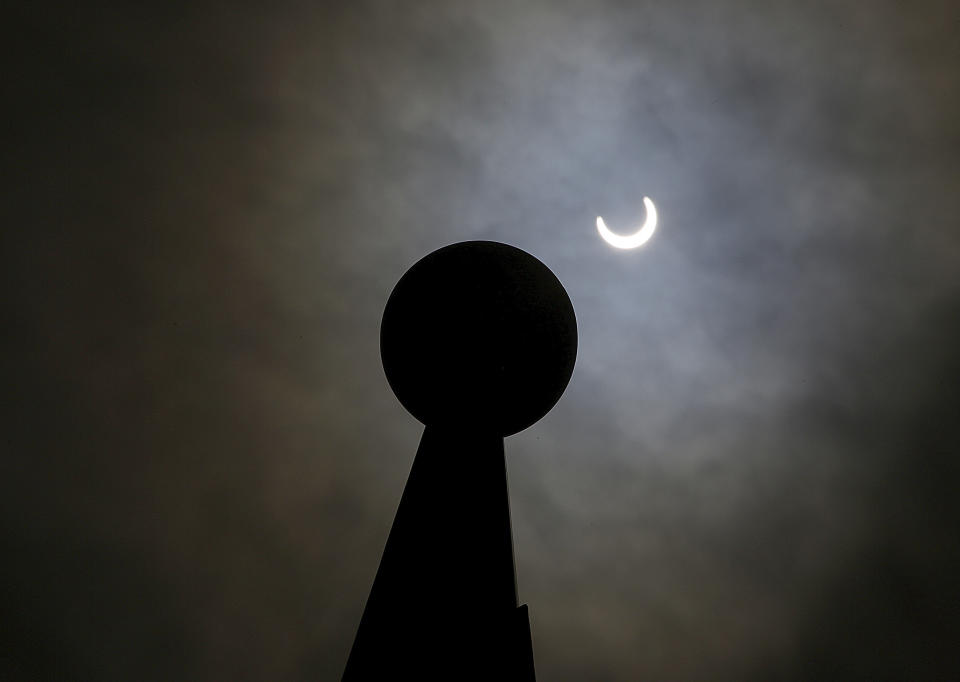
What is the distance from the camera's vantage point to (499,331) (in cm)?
860

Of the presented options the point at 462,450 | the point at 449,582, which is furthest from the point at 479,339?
the point at 449,582

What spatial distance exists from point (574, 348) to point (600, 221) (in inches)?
449

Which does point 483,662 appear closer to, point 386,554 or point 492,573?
point 492,573

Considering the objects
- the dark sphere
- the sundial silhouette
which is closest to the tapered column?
the sundial silhouette

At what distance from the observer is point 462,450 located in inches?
363

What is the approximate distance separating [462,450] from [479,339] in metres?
1.83

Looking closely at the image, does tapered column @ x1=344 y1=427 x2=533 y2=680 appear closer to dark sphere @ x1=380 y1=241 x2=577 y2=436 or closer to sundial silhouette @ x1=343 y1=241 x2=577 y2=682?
sundial silhouette @ x1=343 y1=241 x2=577 y2=682

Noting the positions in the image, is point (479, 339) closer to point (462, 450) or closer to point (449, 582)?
point (462, 450)

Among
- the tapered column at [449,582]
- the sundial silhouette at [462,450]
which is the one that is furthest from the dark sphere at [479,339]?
the tapered column at [449,582]

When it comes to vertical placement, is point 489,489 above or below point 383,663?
above

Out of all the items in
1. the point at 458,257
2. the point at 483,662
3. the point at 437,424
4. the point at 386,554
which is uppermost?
the point at 458,257

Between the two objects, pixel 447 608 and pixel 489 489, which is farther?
pixel 489 489

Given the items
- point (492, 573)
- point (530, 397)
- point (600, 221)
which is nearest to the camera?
point (492, 573)

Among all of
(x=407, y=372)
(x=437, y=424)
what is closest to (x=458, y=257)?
(x=407, y=372)
